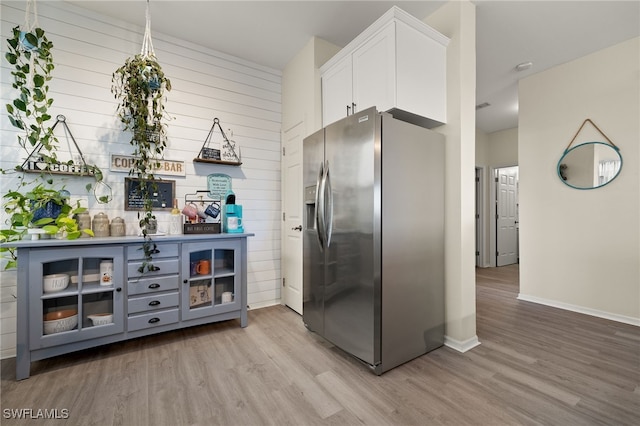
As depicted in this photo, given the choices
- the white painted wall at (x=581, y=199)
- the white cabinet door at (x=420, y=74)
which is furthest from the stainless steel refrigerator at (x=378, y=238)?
the white painted wall at (x=581, y=199)

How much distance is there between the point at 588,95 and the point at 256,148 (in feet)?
12.5

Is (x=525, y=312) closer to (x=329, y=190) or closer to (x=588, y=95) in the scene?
(x=588, y=95)

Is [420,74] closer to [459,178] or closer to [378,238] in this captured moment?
[459,178]

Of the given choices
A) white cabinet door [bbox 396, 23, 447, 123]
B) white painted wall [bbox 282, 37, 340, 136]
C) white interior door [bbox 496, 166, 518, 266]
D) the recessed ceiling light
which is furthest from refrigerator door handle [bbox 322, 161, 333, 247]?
white interior door [bbox 496, 166, 518, 266]

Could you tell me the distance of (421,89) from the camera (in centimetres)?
217

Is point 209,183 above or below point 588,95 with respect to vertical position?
below

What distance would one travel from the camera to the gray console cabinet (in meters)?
1.84

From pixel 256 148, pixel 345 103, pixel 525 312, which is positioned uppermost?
pixel 345 103

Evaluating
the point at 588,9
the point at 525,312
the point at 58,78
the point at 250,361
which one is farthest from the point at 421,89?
the point at 58,78

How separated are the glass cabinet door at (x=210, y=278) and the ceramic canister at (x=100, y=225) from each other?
67 cm

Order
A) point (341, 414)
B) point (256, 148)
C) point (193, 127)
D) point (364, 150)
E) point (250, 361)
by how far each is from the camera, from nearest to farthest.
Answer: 1. point (341, 414)
2. point (364, 150)
3. point (250, 361)
4. point (193, 127)
5. point (256, 148)

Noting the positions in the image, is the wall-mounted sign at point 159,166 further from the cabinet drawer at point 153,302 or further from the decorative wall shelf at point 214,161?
the cabinet drawer at point 153,302

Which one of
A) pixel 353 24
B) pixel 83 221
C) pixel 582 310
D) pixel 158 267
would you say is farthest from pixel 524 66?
pixel 83 221

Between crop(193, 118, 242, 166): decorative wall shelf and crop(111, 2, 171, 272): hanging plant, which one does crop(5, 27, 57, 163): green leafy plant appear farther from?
crop(193, 118, 242, 166): decorative wall shelf
